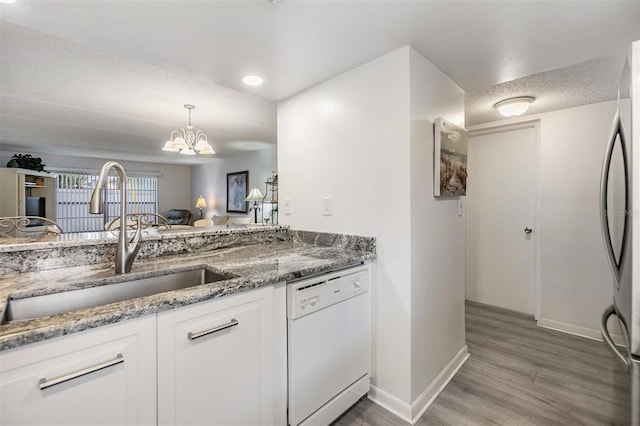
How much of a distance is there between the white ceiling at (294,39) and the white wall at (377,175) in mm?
153

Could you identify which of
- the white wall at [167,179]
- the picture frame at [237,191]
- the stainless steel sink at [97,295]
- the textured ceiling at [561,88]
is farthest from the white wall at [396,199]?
the white wall at [167,179]

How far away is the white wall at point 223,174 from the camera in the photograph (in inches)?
229

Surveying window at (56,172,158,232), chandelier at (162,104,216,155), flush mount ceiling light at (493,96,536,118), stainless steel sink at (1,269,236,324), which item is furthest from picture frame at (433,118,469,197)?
window at (56,172,158,232)

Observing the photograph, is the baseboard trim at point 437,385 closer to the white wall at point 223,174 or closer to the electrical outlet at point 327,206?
the electrical outlet at point 327,206

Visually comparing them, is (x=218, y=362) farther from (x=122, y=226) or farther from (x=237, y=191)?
(x=237, y=191)

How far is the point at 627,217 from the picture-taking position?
3.38 feet

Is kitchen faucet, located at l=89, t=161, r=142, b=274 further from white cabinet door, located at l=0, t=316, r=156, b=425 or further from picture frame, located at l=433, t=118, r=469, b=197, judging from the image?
picture frame, located at l=433, t=118, r=469, b=197

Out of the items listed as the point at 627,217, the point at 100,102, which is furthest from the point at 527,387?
the point at 100,102

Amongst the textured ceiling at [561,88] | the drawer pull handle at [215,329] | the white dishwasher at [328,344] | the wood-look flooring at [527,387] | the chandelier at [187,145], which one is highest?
the textured ceiling at [561,88]

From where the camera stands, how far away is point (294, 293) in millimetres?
1312

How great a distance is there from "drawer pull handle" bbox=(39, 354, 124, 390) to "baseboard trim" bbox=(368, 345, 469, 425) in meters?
1.44

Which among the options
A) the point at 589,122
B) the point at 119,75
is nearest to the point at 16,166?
the point at 119,75

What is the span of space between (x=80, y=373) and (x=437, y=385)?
1.87 m

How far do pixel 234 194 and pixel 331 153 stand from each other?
512 cm
